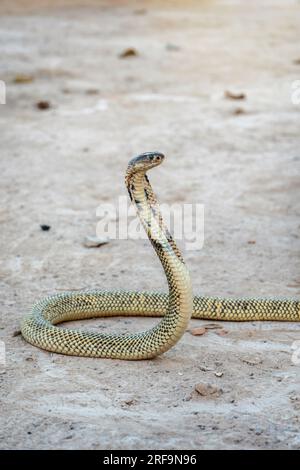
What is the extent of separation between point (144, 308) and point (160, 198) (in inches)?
106

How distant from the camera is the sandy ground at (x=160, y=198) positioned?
4.71 metres

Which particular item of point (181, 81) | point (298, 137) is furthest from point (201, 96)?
point (298, 137)

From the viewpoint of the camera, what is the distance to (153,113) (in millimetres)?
11625

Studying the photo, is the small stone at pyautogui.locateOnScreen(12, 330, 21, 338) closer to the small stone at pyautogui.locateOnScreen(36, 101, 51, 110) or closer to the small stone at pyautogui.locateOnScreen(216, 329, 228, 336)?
the small stone at pyautogui.locateOnScreen(216, 329, 228, 336)

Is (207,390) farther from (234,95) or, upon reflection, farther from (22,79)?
(22,79)

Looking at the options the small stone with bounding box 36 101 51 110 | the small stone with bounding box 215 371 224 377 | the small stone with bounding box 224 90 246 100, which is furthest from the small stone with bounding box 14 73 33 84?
the small stone with bounding box 215 371 224 377

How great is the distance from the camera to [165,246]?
4.91 meters

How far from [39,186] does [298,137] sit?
3.34 metres

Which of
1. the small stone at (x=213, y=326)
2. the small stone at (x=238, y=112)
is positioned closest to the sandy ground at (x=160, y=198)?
the small stone at (x=238, y=112)

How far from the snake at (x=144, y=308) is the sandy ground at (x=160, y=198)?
9 cm

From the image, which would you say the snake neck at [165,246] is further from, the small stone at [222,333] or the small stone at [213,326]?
the small stone at [213,326]

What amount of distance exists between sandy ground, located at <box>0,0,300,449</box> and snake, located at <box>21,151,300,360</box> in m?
0.09

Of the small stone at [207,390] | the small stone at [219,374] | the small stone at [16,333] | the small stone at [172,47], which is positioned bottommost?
the small stone at [172,47]

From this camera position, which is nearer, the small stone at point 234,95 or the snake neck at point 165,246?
the snake neck at point 165,246
